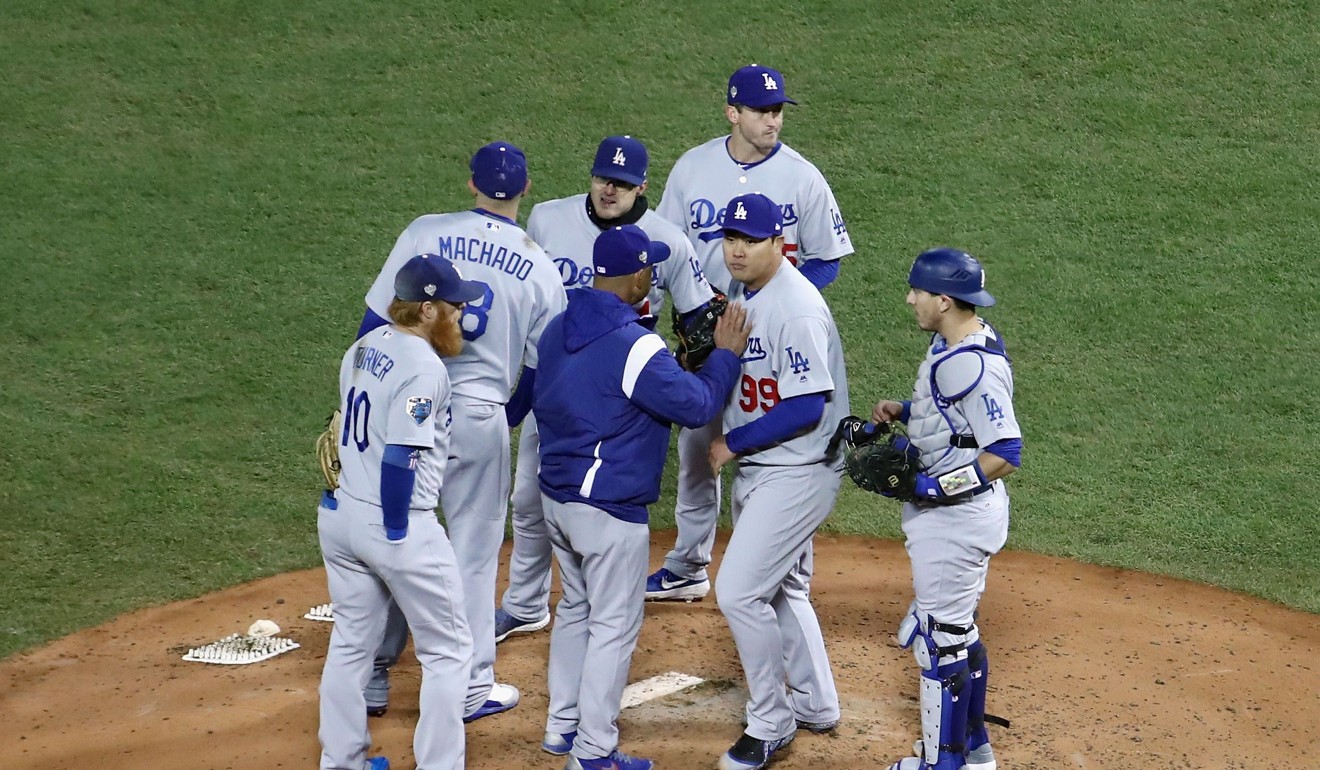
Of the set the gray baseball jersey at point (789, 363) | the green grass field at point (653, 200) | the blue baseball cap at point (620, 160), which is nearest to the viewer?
the gray baseball jersey at point (789, 363)

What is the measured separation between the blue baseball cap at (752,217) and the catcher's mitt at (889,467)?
30.3 inches

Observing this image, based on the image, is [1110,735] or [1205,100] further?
[1205,100]

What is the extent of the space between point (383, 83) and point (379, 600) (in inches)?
275

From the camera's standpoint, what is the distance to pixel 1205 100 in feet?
34.5

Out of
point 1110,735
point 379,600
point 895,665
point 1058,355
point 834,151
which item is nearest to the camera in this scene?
point 379,600

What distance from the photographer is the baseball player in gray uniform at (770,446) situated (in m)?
4.64

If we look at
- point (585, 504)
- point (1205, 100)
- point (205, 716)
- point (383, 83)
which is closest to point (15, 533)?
point (205, 716)

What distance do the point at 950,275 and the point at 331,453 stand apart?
79.5 inches

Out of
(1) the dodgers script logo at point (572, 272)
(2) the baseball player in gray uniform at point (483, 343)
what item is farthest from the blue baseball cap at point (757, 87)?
(2) the baseball player in gray uniform at point (483, 343)

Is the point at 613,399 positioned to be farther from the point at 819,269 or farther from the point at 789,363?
the point at 819,269

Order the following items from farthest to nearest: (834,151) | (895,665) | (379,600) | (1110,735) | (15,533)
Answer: (834,151) → (15,533) → (895,665) → (1110,735) → (379,600)

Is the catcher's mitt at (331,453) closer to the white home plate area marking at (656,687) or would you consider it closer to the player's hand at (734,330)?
the player's hand at (734,330)

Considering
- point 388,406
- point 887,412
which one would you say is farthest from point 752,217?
point 388,406

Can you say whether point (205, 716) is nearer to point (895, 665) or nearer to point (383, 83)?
point (895, 665)
